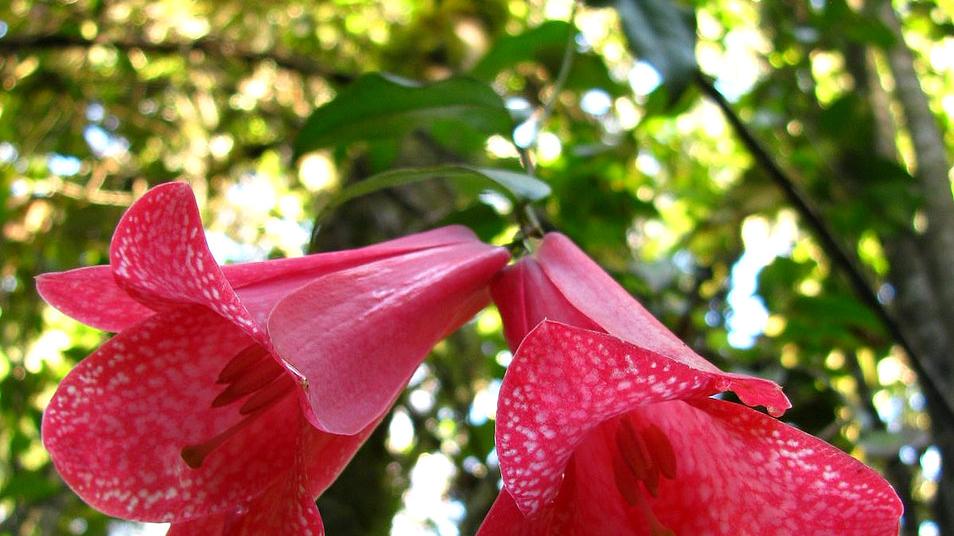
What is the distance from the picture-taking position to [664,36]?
2.98ft

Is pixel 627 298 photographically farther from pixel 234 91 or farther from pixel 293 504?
pixel 234 91

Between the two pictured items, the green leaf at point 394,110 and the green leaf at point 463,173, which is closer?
the green leaf at point 463,173

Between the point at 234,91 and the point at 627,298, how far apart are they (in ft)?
7.29

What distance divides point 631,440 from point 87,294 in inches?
17.2

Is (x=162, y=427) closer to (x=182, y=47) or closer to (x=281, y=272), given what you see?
(x=281, y=272)

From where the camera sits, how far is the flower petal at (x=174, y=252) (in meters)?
0.52

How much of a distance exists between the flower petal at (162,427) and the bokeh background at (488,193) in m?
0.34

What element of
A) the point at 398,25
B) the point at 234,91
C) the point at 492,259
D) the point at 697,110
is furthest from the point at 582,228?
the point at 697,110

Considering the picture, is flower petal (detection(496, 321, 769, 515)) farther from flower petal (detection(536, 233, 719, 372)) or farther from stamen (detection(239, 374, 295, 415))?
stamen (detection(239, 374, 295, 415))

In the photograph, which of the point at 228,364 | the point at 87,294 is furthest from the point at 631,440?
the point at 87,294

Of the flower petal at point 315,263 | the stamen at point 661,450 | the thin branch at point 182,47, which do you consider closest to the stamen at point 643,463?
Result: the stamen at point 661,450

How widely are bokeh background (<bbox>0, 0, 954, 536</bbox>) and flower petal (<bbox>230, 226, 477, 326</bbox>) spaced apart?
268 mm

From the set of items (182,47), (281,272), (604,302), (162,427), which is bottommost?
(182,47)

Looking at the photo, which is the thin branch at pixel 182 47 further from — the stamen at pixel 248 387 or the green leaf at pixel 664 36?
the stamen at pixel 248 387
